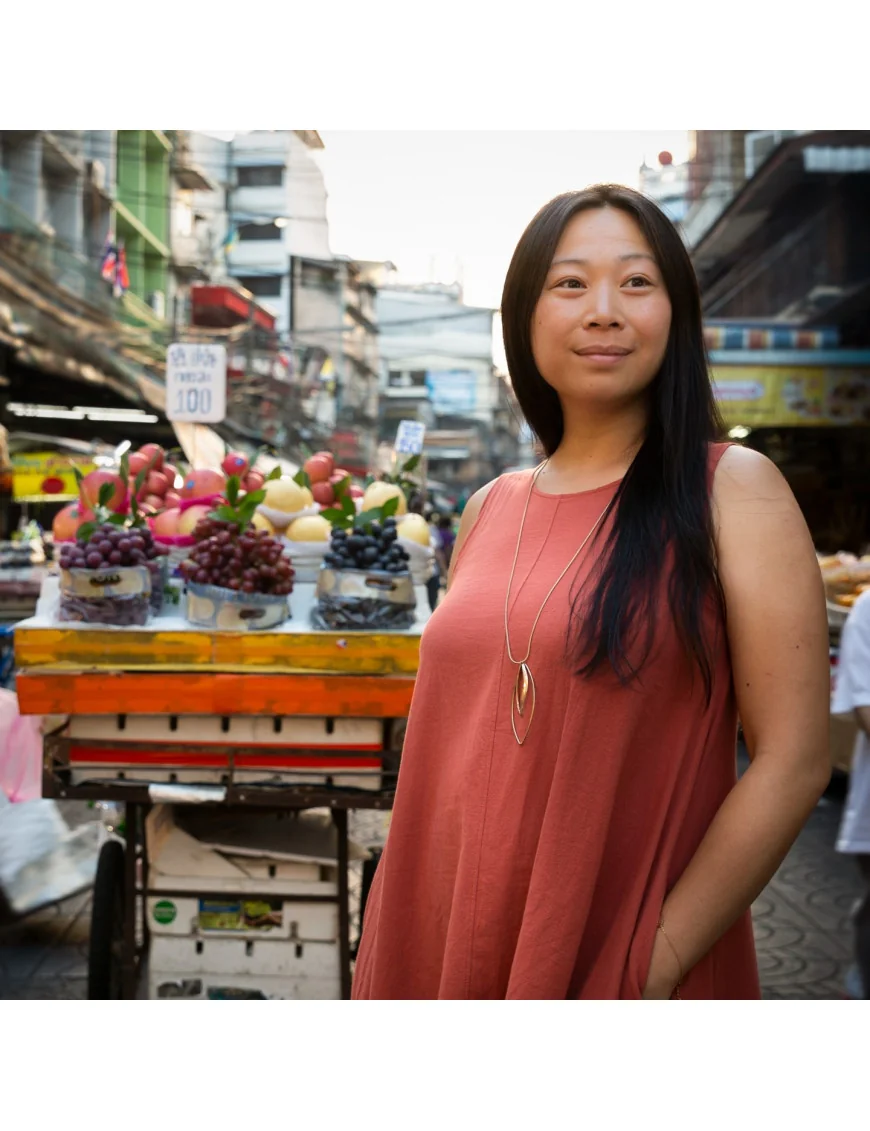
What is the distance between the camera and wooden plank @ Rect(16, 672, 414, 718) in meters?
2.31

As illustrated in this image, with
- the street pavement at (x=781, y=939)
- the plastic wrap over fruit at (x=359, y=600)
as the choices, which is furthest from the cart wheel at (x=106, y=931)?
the plastic wrap over fruit at (x=359, y=600)

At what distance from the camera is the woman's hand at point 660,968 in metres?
1.08

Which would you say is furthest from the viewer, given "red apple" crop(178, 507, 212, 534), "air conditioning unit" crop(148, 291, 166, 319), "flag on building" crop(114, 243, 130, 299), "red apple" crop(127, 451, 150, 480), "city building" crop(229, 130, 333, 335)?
"air conditioning unit" crop(148, 291, 166, 319)

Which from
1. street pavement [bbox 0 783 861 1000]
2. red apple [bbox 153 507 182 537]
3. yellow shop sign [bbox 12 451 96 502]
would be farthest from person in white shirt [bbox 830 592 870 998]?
yellow shop sign [bbox 12 451 96 502]

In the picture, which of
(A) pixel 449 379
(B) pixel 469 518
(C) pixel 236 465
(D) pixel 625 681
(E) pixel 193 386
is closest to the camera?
(D) pixel 625 681

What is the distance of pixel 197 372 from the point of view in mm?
4355

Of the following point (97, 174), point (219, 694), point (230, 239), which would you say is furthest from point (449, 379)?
point (219, 694)

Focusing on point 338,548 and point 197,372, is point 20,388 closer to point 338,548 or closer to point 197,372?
point 197,372

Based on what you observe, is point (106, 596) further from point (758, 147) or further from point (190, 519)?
point (758, 147)

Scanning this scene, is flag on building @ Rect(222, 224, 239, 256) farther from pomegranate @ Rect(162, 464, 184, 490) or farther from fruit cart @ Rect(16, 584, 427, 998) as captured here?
fruit cart @ Rect(16, 584, 427, 998)

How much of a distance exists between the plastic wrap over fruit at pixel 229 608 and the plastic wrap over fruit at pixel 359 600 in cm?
12

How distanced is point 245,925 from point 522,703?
1.69m

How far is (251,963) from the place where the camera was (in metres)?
2.53

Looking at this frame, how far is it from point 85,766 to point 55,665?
0.25 metres
